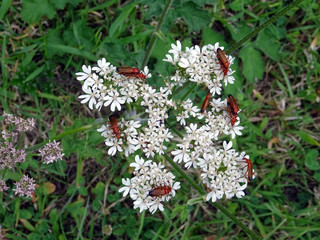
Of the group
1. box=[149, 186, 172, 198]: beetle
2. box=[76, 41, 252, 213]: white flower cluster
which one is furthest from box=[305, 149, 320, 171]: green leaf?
box=[149, 186, 172, 198]: beetle

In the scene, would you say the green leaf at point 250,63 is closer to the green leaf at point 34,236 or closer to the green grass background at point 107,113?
the green grass background at point 107,113

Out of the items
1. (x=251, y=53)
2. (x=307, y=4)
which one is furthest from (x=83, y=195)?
(x=307, y=4)

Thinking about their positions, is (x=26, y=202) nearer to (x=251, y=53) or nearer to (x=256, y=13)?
(x=251, y=53)

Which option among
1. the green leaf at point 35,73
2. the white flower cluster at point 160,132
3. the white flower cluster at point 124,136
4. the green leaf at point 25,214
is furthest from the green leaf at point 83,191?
the white flower cluster at point 124,136

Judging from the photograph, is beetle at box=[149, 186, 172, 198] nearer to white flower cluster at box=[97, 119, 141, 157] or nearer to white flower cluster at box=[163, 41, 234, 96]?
white flower cluster at box=[97, 119, 141, 157]

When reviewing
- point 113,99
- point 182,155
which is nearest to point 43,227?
point 113,99
